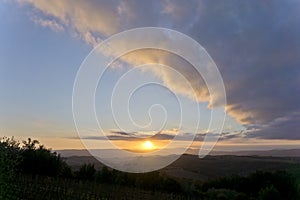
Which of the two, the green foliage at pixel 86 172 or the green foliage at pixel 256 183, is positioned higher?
the green foliage at pixel 86 172

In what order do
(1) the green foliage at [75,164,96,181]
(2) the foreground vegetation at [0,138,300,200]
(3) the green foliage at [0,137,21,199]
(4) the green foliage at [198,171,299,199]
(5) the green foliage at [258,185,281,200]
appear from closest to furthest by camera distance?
(3) the green foliage at [0,137,21,199]
(2) the foreground vegetation at [0,138,300,200]
(5) the green foliage at [258,185,281,200]
(4) the green foliage at [198,171,299,199]
(1) the green foliage at [75,164,96,181]

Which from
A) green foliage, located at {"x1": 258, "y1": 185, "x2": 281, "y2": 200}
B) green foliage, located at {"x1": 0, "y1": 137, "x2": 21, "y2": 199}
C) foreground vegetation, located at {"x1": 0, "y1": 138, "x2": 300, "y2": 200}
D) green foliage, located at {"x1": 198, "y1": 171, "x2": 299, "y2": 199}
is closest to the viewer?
green foliage, located at {"x1": 0, "y1": 137, "x2": 21, "y2": 199}

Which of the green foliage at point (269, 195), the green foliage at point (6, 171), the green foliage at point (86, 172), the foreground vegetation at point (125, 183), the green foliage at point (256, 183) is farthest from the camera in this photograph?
the green foliage at point (86, 172)

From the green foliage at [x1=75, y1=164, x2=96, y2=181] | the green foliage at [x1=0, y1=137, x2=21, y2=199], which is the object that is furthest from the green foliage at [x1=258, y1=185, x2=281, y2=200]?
the green foliage at [x1=0, y1=137, x2=21, y2=199]

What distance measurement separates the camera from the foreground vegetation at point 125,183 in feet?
85.4

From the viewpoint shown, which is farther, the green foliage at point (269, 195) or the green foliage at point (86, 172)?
the green foliage at point (86, 172)

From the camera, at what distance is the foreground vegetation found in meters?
26.0

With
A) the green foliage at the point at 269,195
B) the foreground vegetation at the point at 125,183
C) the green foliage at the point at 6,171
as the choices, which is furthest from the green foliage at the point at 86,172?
the green foliage at the point at 6,171

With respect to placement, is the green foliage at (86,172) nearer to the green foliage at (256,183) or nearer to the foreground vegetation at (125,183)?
the foreground vegetation at (125,183)

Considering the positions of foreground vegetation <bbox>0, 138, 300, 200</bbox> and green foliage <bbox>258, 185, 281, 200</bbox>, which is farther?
green foliage <bbox>258, 185, 281, 200</bbox>

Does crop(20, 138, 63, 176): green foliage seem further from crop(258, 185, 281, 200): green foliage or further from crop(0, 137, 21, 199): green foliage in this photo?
crop(0, 137, 21, 199): green foliage

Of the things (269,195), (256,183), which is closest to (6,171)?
(269,195)

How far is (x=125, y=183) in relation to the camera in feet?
125

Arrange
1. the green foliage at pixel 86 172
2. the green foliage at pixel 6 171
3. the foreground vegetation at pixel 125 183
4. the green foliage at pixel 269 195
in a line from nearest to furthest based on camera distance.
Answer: the green foliage at pixel 6 171 → the foreground vegetation at pixel 125 183 → the green foliage at pixel 269 195 → the green foliage at pixel 86 172
